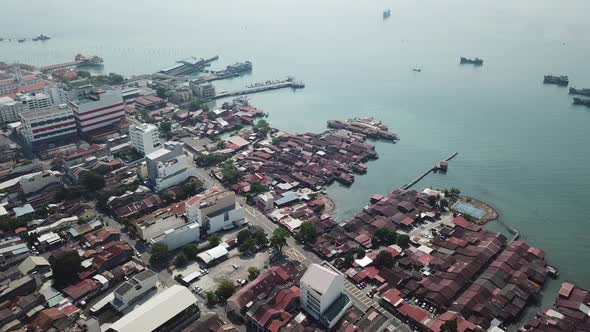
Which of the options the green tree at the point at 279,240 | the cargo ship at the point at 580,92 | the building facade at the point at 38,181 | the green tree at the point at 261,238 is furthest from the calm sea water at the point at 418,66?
the building facade at the point at 38,181

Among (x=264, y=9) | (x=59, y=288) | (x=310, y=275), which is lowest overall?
(x=59, y=288)

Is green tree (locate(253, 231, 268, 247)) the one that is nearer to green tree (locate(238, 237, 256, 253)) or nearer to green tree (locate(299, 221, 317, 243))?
green tree (locate(238, 237, 256, 253))

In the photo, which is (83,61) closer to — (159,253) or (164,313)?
(159,253)

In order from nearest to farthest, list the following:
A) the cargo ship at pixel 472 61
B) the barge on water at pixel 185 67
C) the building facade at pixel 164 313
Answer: the building facade at pixel 164 313 < the barge on water at pixel 185 67 < the cargo ship at pixel 472 61

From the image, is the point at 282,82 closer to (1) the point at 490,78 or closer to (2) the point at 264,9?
(1) the point at 490,78

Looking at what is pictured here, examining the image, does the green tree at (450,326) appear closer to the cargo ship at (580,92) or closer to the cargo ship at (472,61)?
the cargo ship at (580,92)

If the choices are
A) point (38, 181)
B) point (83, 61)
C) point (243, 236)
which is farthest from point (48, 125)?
point (83, 61)

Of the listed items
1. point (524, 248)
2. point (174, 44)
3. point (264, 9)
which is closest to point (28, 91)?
point (174, 44)
